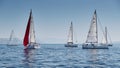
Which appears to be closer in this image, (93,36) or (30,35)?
(30,35)

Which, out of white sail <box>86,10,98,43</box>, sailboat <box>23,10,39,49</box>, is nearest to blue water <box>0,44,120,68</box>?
sailboat <box>23,10,39,49</box>

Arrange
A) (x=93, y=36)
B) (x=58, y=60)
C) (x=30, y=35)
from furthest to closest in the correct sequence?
1. (x=93, y=36)
2. (x=30, y=35)
3. (x=58, y=60)

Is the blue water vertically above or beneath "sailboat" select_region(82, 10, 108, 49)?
beneath

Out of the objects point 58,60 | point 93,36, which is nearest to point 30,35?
point 93,36

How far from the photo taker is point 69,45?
146m

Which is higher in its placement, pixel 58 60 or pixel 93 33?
pixel 93 33

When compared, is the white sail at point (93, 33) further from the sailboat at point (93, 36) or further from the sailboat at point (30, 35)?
the sailboat at point (30, 35)

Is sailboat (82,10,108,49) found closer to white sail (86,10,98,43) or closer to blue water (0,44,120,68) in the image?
white sail (86,10,98,43)

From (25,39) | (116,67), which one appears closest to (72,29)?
(25,39)

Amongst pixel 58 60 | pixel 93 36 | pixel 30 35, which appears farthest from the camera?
pixel 93 36

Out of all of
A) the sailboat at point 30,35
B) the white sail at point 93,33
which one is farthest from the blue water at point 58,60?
the white sail at point 93,33

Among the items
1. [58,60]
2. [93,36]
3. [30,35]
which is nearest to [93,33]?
[93,36]

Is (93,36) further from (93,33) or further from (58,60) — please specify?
(58,60)

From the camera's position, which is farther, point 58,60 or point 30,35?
point 30,35
